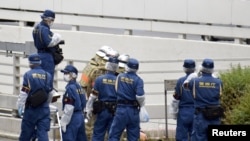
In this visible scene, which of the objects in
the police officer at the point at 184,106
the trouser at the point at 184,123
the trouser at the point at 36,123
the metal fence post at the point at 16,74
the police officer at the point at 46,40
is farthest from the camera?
the metal fence post at the point at 16,74

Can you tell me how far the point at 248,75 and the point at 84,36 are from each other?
5943mm

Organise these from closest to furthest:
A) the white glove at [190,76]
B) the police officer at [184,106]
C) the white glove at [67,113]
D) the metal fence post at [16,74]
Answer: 1. the white glove at [67,113]
2. the white glove at [190,76]
3. the police officer at [184,106]
4. the metal fence post at [16,74]

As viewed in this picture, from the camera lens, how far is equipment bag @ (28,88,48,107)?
20516 mm

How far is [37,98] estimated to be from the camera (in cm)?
2053

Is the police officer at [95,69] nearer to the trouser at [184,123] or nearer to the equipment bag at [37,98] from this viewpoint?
the trouser at [184,123]

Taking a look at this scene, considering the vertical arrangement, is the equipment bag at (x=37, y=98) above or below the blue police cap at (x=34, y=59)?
below

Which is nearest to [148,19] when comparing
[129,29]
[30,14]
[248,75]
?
[129,29]

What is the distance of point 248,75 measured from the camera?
2264 centimetres

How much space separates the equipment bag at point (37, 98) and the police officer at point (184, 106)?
2.74 metres

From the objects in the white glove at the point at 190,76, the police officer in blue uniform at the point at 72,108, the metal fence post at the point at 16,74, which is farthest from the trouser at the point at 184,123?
the metal fence post at the point at 16,74

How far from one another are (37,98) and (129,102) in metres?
1.72

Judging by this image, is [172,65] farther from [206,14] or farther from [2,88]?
[2,88]

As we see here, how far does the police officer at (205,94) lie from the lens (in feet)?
67.4

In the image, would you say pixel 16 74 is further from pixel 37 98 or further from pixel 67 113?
pixel 37 98
